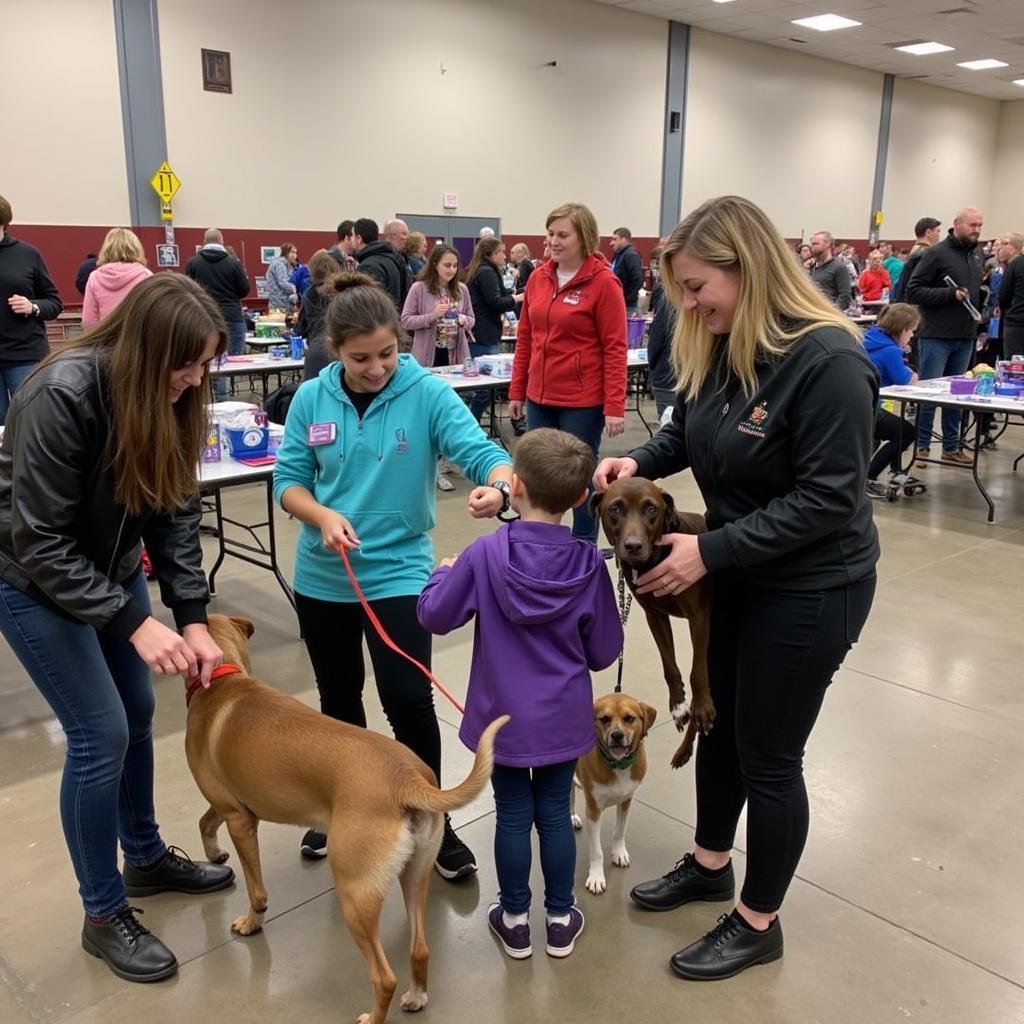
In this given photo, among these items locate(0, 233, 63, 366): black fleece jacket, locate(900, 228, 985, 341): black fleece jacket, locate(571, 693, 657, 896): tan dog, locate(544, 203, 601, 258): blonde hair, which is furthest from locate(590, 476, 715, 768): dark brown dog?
locate(900, 228, 985, 341): black fleece jacket

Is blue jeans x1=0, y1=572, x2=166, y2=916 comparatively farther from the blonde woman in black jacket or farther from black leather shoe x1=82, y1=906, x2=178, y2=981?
the blonde woman in black jacket

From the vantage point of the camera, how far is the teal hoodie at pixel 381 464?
2.30m

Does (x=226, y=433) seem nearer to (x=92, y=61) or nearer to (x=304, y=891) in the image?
(x=304, y=891)

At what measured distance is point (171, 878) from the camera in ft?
7.92

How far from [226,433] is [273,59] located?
27.2 feet

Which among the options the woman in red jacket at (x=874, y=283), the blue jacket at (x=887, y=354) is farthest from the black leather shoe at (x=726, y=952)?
the woman in red jacket at (x=874, y=283)

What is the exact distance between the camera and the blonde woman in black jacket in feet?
5.64

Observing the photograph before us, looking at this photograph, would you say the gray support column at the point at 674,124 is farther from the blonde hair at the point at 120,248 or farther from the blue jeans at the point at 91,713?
the blue jeans at the point at 91,713

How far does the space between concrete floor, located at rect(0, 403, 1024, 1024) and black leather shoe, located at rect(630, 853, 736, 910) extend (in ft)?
0.12

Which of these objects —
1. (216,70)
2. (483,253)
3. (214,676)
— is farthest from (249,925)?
(216,70)

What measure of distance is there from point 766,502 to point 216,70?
10.5 meters

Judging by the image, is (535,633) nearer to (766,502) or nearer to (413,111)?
(766,502)

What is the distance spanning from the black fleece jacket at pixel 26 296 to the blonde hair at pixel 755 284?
479cm

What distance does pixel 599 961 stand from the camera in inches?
86.3
